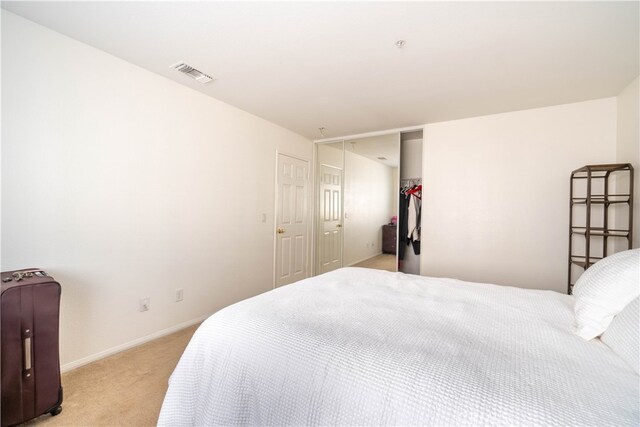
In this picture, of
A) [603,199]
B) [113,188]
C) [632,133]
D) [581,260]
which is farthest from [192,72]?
[581,260]

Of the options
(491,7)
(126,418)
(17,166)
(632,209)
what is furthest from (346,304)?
(632,209)

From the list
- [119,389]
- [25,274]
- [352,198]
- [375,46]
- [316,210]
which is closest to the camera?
[25,274]

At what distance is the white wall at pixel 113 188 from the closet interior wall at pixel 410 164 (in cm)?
222

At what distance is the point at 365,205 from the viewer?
213 inches

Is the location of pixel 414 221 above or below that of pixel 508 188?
below

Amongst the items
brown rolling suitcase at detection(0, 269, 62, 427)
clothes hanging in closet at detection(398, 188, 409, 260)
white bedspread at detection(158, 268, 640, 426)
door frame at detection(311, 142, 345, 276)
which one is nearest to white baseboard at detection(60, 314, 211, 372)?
brown rolling suitcase at detection(0, 269, 62, 427)

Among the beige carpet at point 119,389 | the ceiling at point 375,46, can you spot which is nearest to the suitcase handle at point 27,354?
the beige carpet at point 119,389

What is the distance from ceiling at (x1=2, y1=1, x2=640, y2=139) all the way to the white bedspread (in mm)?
1687

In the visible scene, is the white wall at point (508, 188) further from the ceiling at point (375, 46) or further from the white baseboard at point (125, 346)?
the white baseboard at point (125, 346)

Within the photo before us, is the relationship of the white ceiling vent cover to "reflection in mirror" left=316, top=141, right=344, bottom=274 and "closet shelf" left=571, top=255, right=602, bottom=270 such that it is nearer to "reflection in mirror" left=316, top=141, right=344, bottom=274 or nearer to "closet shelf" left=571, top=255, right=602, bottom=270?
"reflection in mirror" left=316, top=141, right=344, bottom=274

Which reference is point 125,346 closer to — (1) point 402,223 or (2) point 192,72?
(2) point 192,72

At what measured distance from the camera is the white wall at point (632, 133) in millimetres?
2480

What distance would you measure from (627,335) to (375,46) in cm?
204

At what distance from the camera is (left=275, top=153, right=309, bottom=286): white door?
13.4ft
